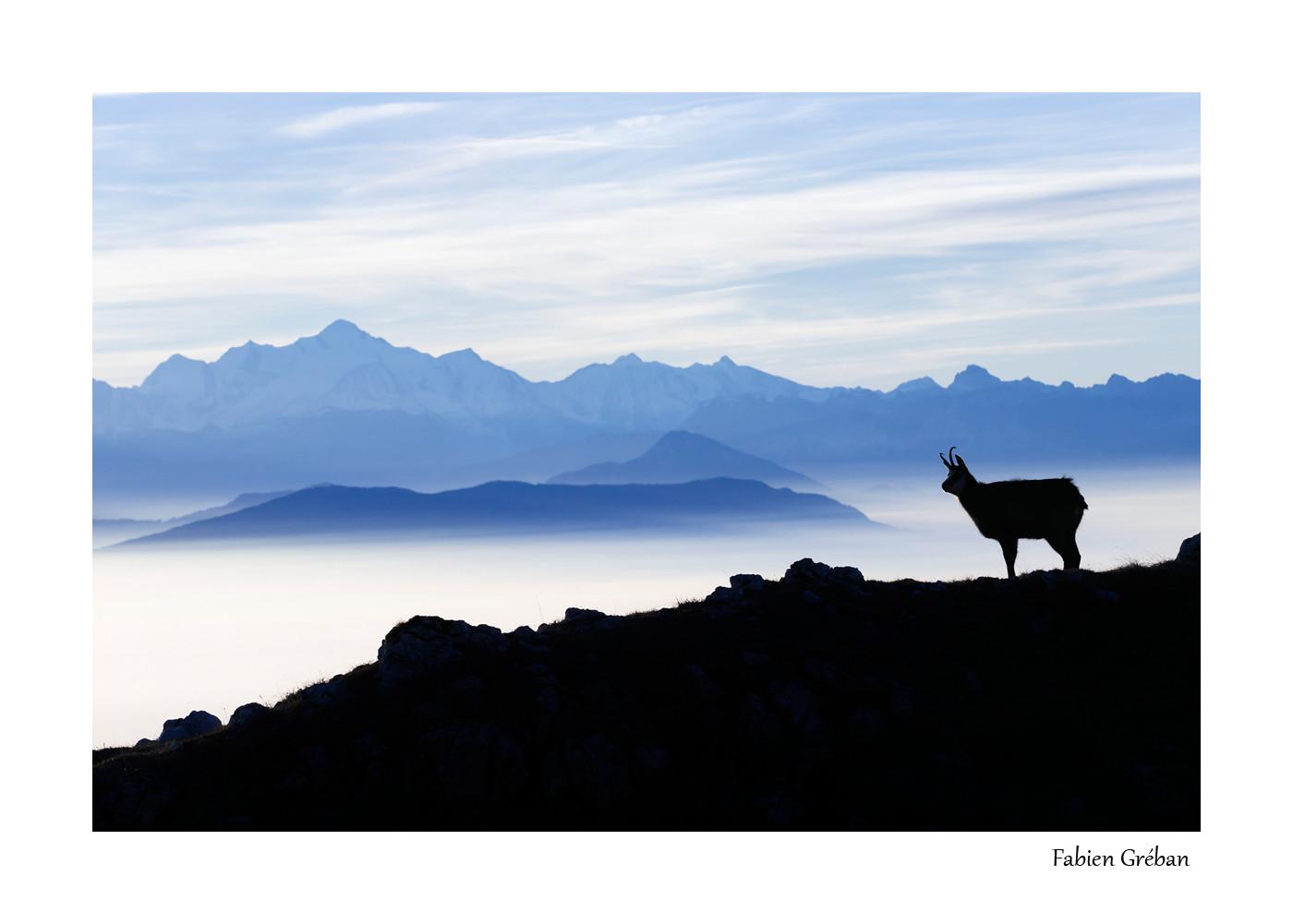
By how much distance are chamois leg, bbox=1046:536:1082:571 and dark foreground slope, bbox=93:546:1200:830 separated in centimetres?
496

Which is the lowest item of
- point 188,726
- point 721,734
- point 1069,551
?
point 188,726

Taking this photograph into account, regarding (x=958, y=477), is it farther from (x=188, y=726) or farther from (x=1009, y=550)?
(x=188, y=726)

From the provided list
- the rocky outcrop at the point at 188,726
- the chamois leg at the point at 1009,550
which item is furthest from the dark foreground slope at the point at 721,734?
the chamois leg at the point at 1009,550

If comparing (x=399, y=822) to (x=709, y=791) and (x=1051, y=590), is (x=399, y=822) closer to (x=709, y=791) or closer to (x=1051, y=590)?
(x=709, y=791)

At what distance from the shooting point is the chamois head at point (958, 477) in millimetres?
31359

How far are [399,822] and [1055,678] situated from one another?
12.4 m

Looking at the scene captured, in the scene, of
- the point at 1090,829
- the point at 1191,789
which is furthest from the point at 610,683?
the point at 1191,789

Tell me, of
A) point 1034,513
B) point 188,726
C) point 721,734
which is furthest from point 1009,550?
point 188,726

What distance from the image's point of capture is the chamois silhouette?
30.8m

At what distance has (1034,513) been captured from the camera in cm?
3078

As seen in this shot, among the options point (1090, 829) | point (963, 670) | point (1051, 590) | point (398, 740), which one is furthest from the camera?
point (1051, 590)

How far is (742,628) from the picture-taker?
988 inches

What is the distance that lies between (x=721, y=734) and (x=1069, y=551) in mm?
12784

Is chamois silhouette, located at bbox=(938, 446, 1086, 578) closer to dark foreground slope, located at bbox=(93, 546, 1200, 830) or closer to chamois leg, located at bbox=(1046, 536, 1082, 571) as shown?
chamois leg, located at bbox=(1046, 536, 1082, 571)
